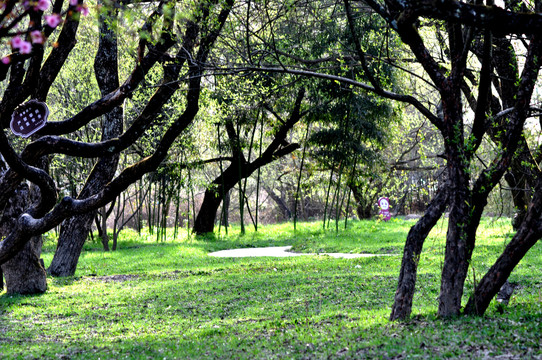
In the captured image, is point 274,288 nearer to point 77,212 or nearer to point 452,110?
point 77,212

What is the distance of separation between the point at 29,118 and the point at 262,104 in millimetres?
10859

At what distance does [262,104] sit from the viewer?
56.7 ft

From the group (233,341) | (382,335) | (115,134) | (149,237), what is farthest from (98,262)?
(382,335)

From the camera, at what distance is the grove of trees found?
16.1 feet

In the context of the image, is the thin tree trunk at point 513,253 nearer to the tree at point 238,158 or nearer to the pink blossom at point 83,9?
the pink blossom at point 83,9

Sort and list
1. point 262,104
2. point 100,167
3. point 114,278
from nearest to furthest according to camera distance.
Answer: point 100,167, point 114,278, point 262,104

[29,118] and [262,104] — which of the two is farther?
[262,104]

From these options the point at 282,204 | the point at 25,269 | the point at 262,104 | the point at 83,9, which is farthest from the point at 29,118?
the point at 282,204

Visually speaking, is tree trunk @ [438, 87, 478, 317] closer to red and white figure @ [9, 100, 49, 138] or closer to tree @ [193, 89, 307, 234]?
red and white figure @ [9, 100, 49, 138]

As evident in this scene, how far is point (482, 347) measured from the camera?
14.0ft

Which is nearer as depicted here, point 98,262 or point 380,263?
point 380,263

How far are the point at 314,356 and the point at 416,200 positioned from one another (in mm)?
28052

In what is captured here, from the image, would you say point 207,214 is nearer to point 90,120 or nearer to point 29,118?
point 90,120

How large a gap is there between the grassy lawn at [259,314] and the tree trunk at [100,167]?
0.54 metres
